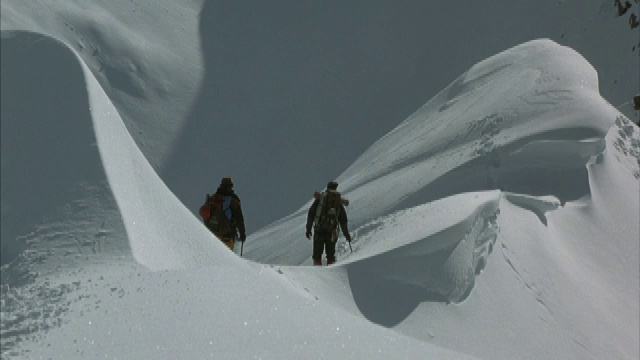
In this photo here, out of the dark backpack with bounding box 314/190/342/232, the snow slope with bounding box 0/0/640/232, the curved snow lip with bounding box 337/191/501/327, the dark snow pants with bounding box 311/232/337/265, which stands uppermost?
the snow slope with bounding box 0/0/640/232

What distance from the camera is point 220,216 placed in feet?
42.2

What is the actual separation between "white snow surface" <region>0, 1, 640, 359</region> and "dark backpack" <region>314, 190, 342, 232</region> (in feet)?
1.43

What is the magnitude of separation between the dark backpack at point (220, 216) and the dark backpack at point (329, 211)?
1.02 metres

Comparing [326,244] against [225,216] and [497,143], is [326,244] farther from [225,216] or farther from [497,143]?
[497,143]

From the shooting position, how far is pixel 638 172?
14570 mm

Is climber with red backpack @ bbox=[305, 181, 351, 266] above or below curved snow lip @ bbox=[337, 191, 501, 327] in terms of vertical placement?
above

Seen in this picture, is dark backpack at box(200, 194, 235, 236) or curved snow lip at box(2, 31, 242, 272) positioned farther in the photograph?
dark backpack at box(200, 194, 235, 236)

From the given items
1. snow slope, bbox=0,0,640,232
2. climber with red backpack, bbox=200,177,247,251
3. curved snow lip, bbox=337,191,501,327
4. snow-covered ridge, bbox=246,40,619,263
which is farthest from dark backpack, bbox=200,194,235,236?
snow slope, bbox=0,0,640,232

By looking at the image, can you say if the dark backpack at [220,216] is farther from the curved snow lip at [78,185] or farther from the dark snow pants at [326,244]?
the curved snow lip at [78,185]

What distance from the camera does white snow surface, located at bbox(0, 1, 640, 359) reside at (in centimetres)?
629

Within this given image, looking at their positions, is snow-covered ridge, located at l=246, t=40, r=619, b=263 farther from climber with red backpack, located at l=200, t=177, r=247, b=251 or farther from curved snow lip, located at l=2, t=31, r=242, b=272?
curved snow lip, located at l=2, t=31, r=242, b=272

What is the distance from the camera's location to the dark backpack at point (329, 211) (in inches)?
494

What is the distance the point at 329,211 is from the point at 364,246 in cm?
56

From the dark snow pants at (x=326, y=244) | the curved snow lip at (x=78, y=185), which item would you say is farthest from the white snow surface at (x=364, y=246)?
the dark snow pants at (x=326, y=244)
